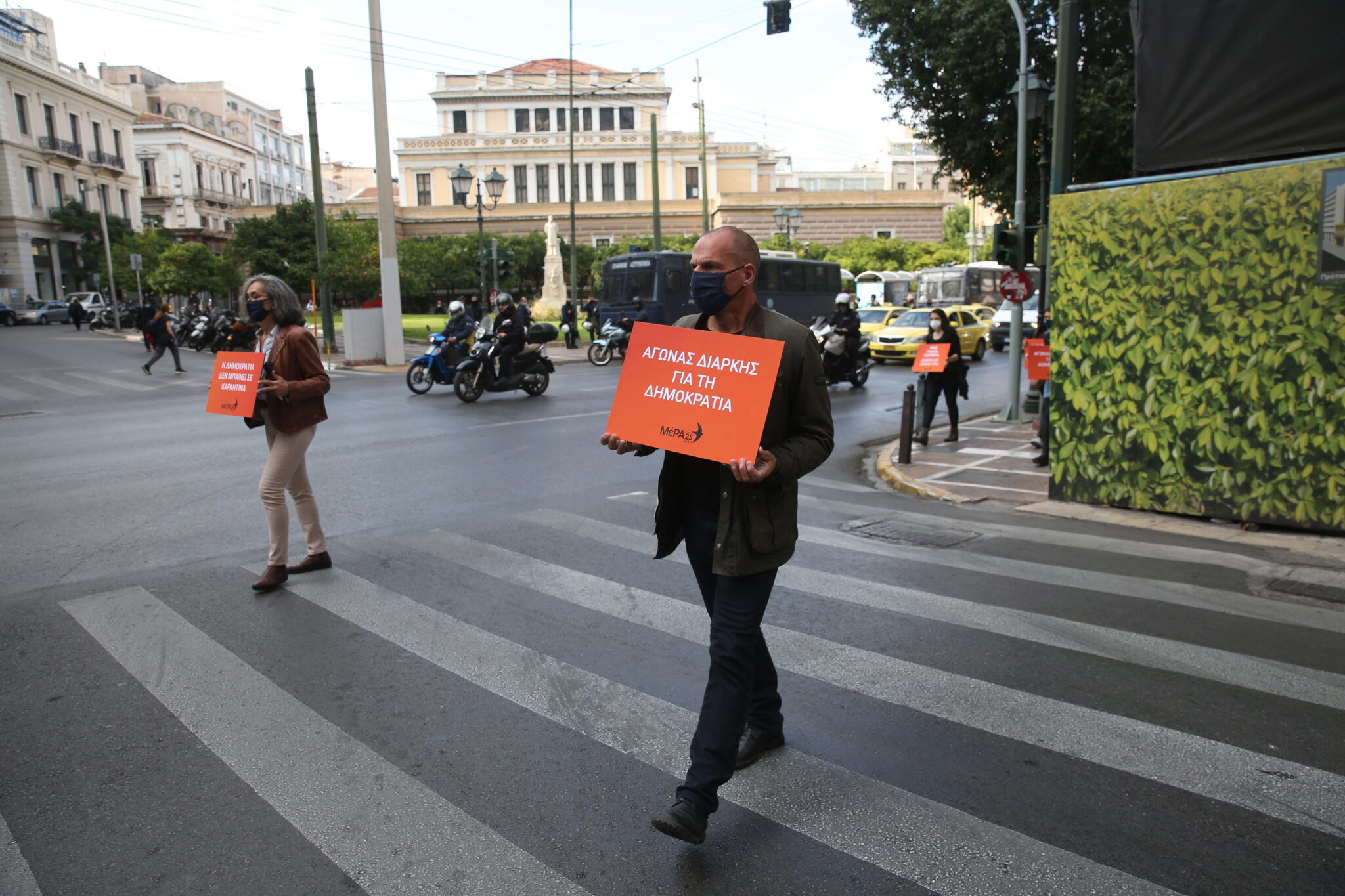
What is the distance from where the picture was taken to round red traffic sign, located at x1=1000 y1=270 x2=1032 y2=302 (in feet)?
41.7

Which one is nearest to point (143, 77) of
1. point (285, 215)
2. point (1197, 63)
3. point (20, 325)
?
point (20, 325)

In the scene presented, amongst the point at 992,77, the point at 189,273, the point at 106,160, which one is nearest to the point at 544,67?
the point at 106,160

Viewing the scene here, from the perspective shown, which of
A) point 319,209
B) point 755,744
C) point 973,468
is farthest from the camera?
point 319,209

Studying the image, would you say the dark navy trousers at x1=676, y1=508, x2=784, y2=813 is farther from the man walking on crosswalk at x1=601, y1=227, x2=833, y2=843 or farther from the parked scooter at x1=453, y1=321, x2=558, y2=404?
the parked scooter at x1=453, y1=321, x2=558, y2=404

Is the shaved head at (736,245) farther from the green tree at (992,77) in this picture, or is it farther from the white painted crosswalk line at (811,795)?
the green tree at (992,77)

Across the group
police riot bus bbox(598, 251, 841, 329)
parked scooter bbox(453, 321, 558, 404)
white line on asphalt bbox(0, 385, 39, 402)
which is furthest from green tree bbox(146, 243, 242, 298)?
parked scooter bbox(453, 321, 558, 404)

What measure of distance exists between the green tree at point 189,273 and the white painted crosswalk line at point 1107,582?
1473 inches

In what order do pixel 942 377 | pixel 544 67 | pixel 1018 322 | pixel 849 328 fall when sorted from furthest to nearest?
pixel 544 67 < pixel 849 328 < pixel 1018 322 < pixel 942 377

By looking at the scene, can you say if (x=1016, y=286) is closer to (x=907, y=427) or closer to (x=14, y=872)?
(x=907, y=427)

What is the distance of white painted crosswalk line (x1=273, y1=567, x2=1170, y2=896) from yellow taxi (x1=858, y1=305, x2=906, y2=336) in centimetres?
2359

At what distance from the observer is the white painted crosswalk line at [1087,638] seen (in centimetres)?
422

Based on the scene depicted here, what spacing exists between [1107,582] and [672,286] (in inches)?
964

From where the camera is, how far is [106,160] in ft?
215

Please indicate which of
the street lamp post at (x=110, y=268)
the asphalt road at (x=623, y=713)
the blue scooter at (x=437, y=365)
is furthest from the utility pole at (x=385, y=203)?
the street lamp post at (x=110, y=268)
